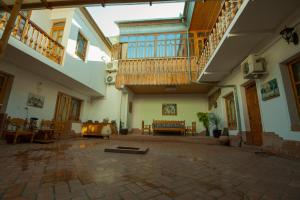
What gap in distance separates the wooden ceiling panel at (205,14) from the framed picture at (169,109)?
493 centimetres

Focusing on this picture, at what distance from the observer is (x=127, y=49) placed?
9203mm

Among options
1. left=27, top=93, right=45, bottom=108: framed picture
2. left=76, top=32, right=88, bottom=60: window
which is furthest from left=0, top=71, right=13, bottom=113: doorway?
left=76, top=32, right=88, bottom=60: window

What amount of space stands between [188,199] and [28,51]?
564 centimetres

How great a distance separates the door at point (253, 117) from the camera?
14.5ft

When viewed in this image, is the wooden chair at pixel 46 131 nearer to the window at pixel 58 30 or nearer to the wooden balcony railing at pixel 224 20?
the window at pixel 58 30

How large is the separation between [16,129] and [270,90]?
751 cm

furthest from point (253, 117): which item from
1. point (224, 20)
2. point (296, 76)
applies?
point (224, 20)

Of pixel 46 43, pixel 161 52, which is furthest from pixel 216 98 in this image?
pixel 46 43

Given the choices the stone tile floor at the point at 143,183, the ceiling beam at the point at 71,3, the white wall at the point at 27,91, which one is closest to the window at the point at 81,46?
the white wall at the point at 27,91

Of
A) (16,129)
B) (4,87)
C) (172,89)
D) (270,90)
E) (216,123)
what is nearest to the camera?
(270,90)

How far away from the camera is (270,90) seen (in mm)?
3590

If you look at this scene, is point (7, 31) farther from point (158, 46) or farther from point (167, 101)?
point (167, 101)

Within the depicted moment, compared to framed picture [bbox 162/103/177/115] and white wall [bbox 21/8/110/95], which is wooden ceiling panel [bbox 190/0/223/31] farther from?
white wall [bbox 21/8/110/95]

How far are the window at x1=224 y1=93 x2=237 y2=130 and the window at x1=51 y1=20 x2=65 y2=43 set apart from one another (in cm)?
812
